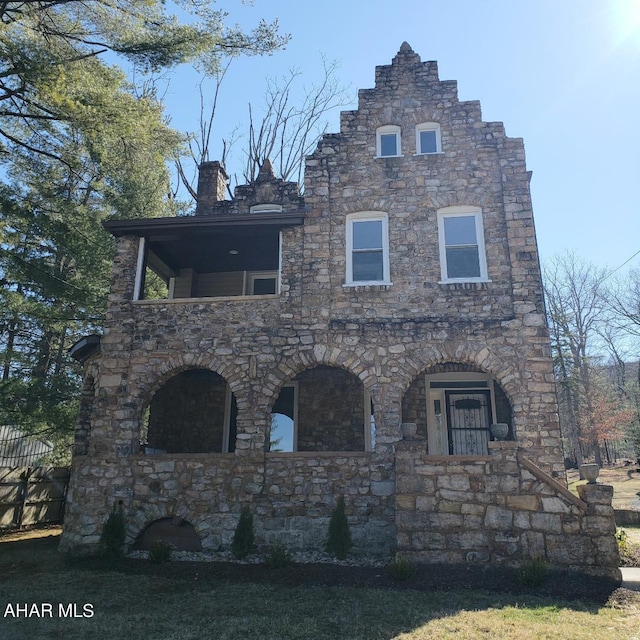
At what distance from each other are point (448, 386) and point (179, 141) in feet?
28.4

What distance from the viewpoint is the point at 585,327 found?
2877cm

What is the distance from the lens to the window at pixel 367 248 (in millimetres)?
11609

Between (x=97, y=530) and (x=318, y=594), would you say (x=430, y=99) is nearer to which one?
(x=318, y=594)

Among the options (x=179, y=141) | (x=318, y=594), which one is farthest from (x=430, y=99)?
(x=318, y=594)

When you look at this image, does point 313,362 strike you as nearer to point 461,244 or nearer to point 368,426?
point 368,426

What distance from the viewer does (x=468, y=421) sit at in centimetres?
1243

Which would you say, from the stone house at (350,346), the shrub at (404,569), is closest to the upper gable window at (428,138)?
the stone house at (350,346)

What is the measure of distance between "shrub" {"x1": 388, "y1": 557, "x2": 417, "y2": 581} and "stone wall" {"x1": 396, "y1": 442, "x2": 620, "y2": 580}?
6.9 inches

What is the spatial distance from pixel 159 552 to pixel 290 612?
404cm

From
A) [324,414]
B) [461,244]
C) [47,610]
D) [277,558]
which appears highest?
A: [461,244]

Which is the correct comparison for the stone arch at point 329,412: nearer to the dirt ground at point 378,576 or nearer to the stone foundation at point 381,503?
the stone foundation at point 381,503

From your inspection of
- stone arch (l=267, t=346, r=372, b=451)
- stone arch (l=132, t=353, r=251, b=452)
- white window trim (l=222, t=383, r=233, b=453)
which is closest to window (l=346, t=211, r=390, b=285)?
stone arch (l=267, t=346, r=372, b=451)

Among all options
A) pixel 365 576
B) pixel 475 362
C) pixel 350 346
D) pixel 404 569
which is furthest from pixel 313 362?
pixel 404 569

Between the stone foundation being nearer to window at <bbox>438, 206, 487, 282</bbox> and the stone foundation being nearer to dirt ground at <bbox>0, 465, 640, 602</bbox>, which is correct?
dirt ground at <bbox>0, 465, 640, 602</bbox>
